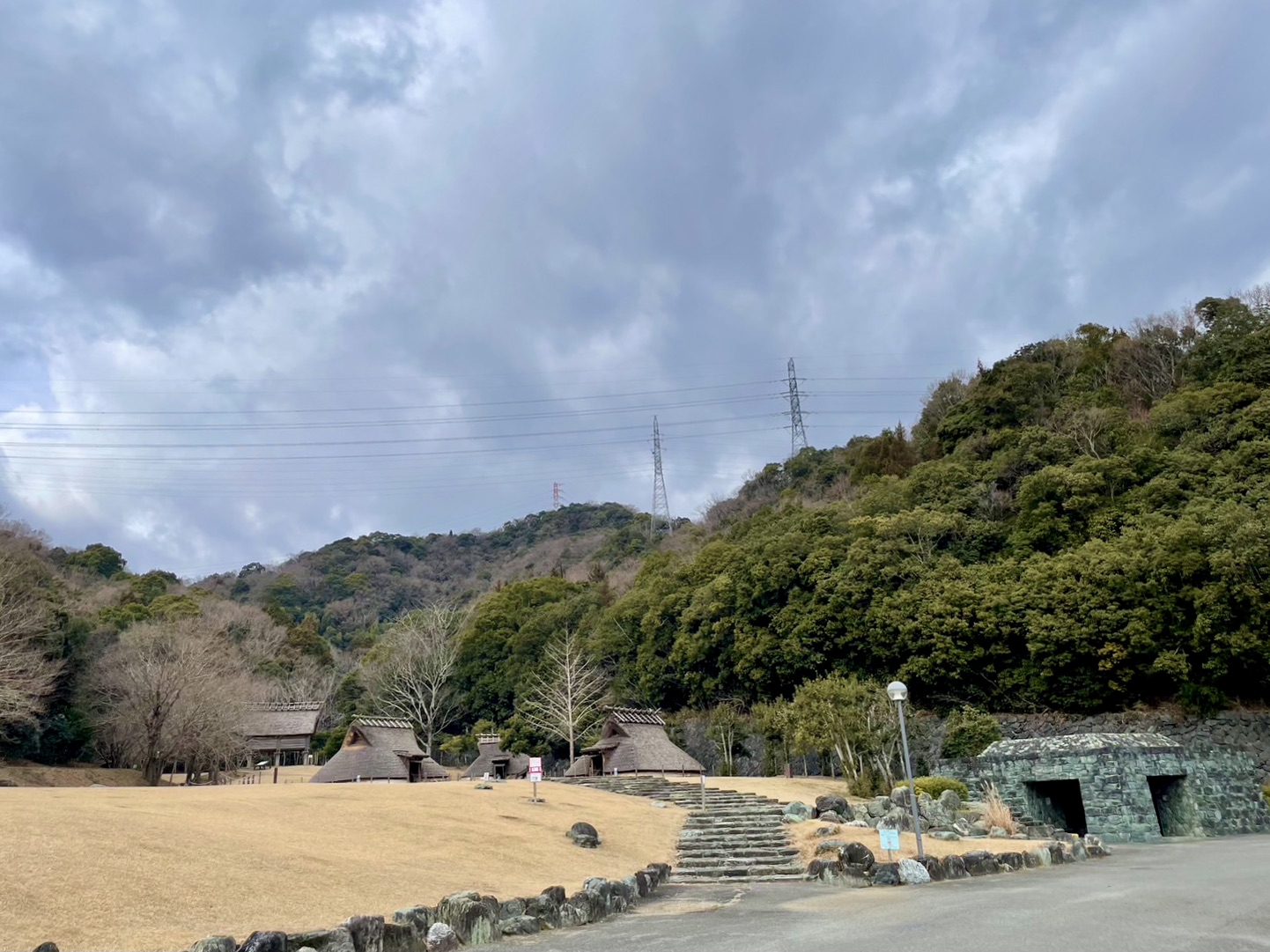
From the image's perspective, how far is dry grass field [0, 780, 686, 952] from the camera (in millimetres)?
7625

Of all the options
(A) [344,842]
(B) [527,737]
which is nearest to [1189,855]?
(A) [344,842]

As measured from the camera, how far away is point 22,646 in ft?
94.8

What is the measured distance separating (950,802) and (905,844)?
13.8 ft

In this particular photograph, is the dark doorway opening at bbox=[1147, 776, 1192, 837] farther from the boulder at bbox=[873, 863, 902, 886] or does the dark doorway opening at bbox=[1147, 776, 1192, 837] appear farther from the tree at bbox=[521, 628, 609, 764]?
the tree at bbox=[521, 628, 609, 764]

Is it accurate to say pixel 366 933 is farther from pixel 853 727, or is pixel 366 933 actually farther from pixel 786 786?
pixel 853 727

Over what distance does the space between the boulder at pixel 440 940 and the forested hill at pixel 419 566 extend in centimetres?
5890

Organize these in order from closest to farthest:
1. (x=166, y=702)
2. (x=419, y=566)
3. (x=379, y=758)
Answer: (x=166, y=702), (x=379, y=758), (x=419, y=566)

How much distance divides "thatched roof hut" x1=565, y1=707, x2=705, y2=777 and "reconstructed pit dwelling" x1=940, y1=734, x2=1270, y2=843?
1262 cm

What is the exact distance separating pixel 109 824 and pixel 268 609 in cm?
6034

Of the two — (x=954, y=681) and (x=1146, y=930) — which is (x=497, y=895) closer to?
(x=1146, y=930)

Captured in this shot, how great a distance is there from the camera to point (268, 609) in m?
65.6

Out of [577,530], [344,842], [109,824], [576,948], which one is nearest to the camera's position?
[576,948]

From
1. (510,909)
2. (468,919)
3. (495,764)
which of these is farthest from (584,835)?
(495,764)

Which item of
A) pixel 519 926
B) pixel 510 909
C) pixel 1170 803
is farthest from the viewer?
pixel 1170 803
